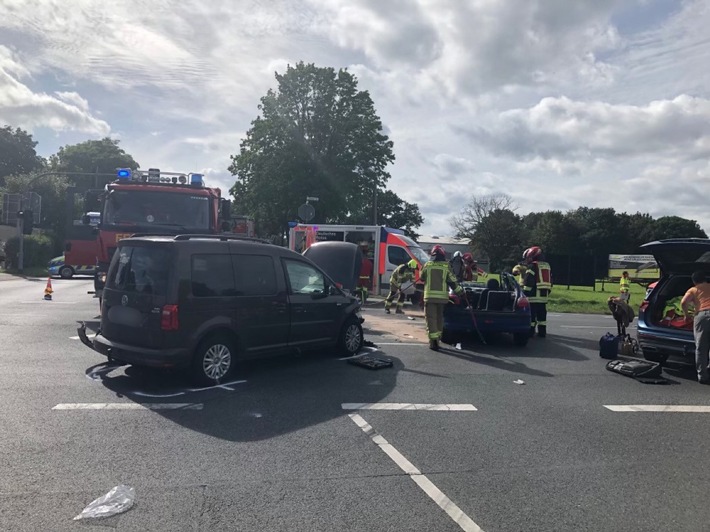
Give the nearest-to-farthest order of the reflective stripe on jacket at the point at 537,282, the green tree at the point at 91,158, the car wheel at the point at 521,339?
the car wheel at the point at 521,339 → the reflective stripe on jacket at the point at 537,282 → the green tree at the point at 91,158

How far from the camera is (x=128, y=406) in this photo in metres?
→ 6.19

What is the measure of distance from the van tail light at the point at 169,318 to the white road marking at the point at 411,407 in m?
2.19

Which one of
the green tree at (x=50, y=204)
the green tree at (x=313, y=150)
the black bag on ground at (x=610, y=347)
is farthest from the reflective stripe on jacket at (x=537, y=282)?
the green tree at (x=50, y=204)

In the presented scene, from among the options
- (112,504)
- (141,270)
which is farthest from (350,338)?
(112,504)

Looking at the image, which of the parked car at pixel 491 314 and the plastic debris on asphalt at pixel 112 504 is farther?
the parked car at pixel 491 314

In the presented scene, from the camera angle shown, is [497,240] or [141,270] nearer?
[141,270]

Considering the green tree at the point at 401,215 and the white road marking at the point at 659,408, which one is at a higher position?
the green tree at the point at 401,215

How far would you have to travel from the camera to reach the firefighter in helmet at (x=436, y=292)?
10195mm

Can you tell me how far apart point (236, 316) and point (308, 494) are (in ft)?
11.7

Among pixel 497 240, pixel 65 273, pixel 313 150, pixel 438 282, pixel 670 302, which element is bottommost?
pixel 670 302

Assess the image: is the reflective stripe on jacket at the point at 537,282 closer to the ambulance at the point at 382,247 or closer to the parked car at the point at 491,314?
the parked car at the point at 491,314

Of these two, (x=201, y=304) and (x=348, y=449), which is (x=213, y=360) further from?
(x=348, y=449)

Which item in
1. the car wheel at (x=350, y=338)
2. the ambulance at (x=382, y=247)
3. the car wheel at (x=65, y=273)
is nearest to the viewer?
the car wheel at (x=350, y=338)

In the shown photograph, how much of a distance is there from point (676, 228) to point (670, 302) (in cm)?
8595
